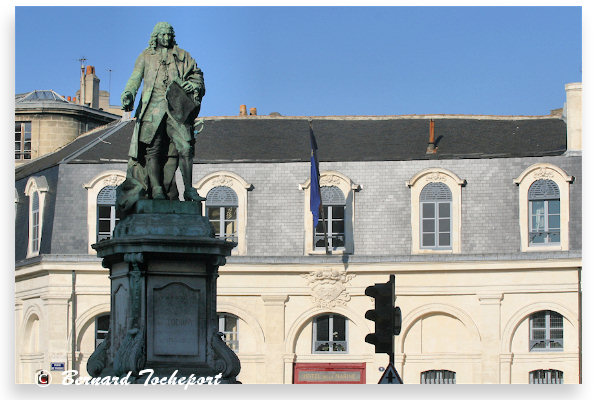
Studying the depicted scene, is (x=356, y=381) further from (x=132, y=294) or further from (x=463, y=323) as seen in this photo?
(x=132, y=294)

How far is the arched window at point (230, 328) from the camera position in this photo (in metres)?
49.4

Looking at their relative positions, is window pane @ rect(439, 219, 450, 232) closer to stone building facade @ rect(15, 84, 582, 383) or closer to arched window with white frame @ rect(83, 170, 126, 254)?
stone building facade @ rect(15, 84, 582, 383)

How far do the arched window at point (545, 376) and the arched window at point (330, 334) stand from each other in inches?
214

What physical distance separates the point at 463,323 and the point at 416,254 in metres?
2.43

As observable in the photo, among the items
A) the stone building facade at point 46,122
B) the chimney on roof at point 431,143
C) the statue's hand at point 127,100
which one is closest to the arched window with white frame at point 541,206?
the chimney on roof at point 431,143

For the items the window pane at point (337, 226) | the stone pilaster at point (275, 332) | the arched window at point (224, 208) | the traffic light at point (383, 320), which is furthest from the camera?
the window pane at point (337, 226)

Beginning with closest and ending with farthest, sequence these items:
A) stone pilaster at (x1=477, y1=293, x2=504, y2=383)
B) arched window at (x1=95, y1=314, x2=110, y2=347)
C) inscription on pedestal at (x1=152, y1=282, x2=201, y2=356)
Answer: inscription on pedestal at (x1=152, y1=282, x2=201, y2=356), stone pilaster at (x1=477, y1=293, x2=504, y2=383), arched window at (x1=95, y1=314, x2=110, y2=347)

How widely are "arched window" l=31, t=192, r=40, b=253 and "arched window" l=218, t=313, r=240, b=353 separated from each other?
5933 millimetres

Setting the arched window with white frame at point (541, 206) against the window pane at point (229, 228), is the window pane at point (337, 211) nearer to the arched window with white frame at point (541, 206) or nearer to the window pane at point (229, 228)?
the window pane at point (229, 228)

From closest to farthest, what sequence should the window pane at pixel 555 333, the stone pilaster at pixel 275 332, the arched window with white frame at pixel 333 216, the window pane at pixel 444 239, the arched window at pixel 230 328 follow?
1. the window pane at pixel 555 333
2. the stone pilaster at pixel 275 332
3. the arched window at pixel 230 328
4. the window pane at pixel 444 239
5. the arched window with white frame at pixel 333 216

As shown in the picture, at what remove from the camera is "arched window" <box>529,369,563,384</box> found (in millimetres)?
47969

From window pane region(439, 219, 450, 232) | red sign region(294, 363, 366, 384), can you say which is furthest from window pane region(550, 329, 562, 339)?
red sign region(294, 363, 366, 384)

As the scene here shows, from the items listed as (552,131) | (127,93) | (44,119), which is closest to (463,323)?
(552,131)

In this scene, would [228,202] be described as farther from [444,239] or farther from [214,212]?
[444,239]
